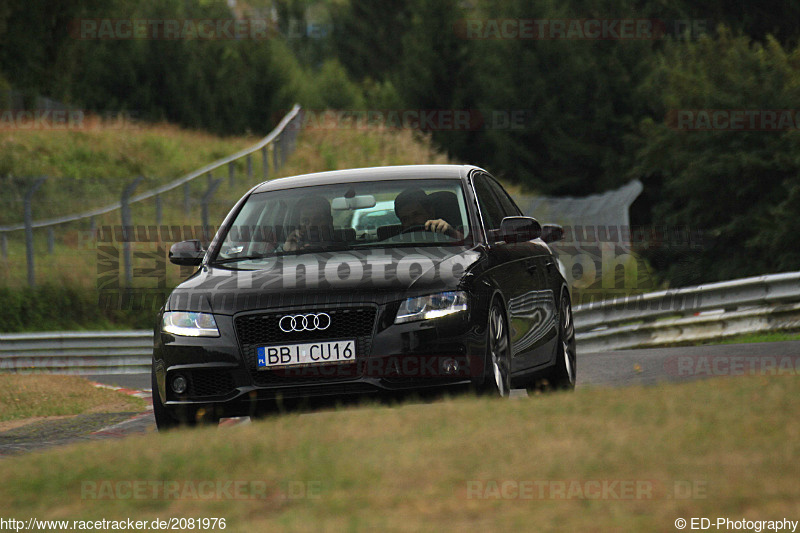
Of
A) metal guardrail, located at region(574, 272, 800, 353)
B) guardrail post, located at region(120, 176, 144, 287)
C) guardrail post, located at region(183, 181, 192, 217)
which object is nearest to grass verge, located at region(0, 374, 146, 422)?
guardrail post, located at region(120, 176, 144, 287)

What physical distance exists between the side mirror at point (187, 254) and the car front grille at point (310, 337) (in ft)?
5.22

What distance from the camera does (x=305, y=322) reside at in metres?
7.60

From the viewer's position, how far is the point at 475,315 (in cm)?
766

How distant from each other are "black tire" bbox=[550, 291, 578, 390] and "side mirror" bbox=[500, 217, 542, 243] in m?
1.11

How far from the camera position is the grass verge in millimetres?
13836

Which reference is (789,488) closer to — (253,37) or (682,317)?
(682,317)

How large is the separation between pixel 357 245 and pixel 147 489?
331cm

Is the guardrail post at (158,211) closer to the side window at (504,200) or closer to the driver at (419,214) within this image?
the side window at (504,200)

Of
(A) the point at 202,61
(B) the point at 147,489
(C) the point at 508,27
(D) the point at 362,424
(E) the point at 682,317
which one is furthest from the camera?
(C) the point at 508,27

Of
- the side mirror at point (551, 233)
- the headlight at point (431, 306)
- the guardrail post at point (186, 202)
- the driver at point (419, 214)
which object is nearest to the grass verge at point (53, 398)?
the side mirror at point (551, 233)

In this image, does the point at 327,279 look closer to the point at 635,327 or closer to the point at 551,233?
the point at 551,233

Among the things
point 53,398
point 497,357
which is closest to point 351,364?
point 497,357

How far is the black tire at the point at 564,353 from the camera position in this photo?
974 centimetres

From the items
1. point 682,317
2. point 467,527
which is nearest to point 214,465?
point 467,527
